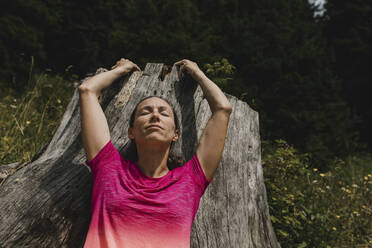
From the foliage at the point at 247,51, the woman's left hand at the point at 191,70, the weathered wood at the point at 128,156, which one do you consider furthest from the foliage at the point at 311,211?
the woman's left hand at the point at 191,70

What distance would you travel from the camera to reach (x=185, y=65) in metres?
2.70

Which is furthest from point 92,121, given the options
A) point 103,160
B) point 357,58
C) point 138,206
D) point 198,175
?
point 357,58

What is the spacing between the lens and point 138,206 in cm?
188

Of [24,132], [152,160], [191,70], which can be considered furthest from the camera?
[24,132]

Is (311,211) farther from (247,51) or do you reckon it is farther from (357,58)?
(357,58)

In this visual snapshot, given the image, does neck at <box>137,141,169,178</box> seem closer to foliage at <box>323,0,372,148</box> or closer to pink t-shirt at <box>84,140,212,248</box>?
pink t-shirt at <box>84,140,212,248</box>

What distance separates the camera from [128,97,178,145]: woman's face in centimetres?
208

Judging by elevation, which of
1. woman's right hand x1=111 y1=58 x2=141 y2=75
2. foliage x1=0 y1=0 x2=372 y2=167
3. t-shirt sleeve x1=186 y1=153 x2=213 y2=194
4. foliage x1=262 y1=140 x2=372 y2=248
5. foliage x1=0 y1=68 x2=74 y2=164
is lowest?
foliage x1=262 y1=140 x2=372 y2=248

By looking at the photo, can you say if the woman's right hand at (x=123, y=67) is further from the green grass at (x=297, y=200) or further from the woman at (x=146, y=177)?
the green grass at (x=297, y=200)

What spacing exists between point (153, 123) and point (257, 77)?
4.96 metres

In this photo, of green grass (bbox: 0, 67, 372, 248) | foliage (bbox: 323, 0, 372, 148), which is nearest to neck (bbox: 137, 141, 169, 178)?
green grass (bbox: 0, 67, 372, 248)

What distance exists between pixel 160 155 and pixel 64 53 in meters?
9.24

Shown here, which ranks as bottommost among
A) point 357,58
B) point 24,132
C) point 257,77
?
point 24,132

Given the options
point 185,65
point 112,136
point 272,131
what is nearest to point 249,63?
point 272,131
